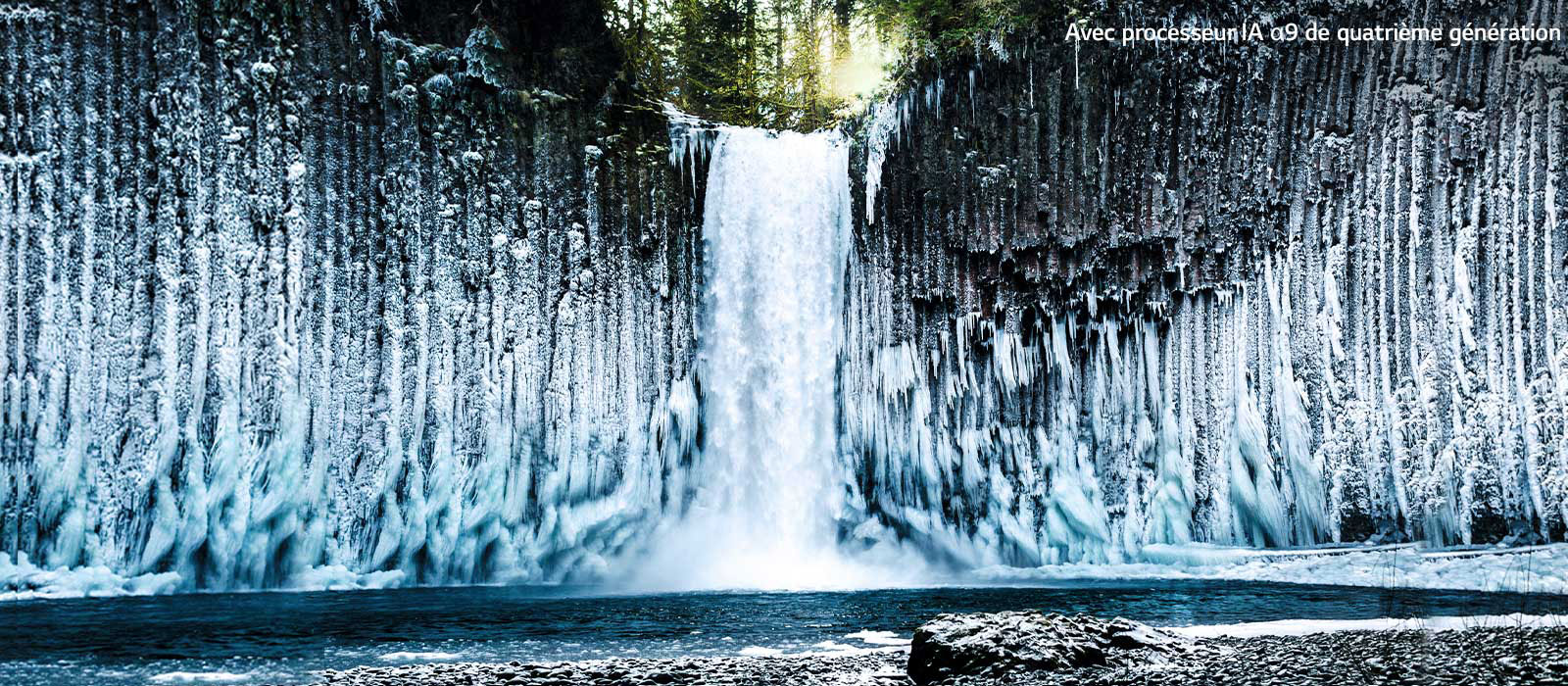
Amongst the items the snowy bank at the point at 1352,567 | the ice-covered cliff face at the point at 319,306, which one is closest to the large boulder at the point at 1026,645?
the snowy bank at the point at 1352,567

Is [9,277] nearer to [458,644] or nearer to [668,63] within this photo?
[458,644]

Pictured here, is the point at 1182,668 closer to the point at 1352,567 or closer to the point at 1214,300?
the point at 1352,567

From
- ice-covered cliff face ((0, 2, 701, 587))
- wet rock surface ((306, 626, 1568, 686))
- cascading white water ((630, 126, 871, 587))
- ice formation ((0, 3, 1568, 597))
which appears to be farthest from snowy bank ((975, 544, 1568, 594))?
ice-covered cliff face ((0, 2, 701, 587))

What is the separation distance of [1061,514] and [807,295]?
198 inches

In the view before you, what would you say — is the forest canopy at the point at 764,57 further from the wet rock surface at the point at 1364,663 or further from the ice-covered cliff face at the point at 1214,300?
the wet rock surface at the point at 1364,663

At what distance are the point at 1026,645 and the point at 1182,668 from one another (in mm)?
905

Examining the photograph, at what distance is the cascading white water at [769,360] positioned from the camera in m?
15.6

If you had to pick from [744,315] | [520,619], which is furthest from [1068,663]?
[744,315]

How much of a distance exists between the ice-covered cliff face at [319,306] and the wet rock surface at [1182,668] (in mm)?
7479

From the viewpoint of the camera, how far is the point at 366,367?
547 inches

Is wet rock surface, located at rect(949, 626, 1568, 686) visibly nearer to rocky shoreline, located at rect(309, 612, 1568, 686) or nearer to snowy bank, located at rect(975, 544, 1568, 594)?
rocky shoreline, located at rect(309, 612, 1568, 686)

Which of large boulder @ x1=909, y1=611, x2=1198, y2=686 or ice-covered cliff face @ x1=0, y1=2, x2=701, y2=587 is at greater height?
ice-covered cliff face @ x1=0, y1=2, x2=701, y2=587

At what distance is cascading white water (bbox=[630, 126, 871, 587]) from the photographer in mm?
15586

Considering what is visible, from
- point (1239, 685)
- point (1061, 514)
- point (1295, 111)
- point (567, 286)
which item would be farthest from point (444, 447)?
point (1295, 111)
